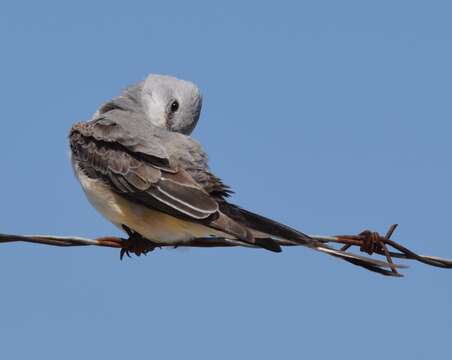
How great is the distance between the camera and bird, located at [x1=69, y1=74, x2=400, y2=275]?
5898mm

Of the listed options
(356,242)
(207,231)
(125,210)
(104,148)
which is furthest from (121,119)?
(356,242)

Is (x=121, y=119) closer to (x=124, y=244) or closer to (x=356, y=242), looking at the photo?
(x=124, y=244)

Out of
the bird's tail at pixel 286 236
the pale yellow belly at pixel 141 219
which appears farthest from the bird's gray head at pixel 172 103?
the bird's tail at pixel 286 236

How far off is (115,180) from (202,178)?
0.69m

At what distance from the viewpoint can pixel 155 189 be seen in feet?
21.4

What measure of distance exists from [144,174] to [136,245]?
59cm

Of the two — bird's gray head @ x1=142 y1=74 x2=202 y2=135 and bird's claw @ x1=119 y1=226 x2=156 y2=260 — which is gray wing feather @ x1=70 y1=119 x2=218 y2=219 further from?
bird's gray head @ x1=142 y1=74 x2=202 y2=135

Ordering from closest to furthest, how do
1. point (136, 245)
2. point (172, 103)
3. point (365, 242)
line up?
point (365, 242) → point (136, 245) → point (172, 103)

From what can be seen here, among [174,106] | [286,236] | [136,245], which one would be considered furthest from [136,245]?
[174,106]

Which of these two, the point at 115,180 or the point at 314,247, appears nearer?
the point at 314,247

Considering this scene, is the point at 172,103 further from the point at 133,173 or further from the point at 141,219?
the point at 141,219

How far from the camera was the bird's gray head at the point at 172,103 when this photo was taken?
329 inches

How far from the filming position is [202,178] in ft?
21.8

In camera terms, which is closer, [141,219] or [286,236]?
[286,236]
